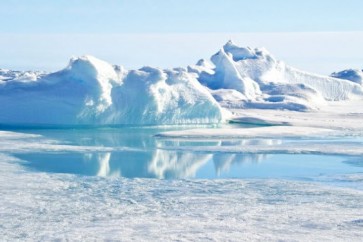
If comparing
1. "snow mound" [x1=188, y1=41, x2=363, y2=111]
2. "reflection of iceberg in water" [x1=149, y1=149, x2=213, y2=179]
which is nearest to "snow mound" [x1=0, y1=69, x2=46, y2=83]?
"reflection of iceberg in water" [x1=149, y1=149, x2=213, y2=179]

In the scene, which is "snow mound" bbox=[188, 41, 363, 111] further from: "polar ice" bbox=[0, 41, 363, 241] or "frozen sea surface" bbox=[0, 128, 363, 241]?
"frozen sea surface" bbox=[0, 128, 363, 241]

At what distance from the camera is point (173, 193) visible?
894cm

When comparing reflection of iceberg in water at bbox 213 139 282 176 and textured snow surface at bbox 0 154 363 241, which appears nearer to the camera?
textured snow surface at bbox 0 154 363 241

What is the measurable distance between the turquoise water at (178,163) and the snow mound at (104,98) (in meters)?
3.30

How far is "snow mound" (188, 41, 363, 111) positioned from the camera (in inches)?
1132

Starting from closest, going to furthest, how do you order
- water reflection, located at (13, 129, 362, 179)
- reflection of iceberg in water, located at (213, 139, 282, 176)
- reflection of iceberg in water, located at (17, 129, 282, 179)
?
water reflection, located at (13, 129, 362, 179), reflection of iceberg in water, located at (17, 129, 282, 179), reflection of iceberg in water, located at (213, 139, 282, 176)

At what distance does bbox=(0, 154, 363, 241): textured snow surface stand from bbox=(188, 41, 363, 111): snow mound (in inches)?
712

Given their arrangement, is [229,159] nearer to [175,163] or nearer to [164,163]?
[175,163]

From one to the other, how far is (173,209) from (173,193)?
1116 millimetres

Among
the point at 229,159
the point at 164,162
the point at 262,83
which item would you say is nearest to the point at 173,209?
the point at 164,162

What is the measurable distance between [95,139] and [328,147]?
6065 mm

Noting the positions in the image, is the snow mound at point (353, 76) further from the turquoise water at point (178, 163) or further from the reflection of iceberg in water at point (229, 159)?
the reflection of iceberg in water at point (229, 159)

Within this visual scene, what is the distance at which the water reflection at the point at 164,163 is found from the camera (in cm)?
1108

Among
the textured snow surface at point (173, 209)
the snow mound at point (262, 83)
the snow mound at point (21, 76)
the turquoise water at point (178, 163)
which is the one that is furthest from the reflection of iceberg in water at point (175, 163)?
the snow mound at point (262, 83)
